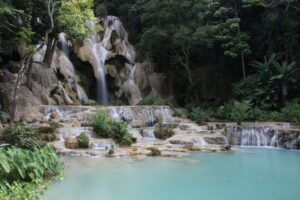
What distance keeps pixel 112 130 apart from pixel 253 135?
6066 millimetres

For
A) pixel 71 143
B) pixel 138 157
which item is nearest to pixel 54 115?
pixel 71 143

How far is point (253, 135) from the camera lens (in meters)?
12.0

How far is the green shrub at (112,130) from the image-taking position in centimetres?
1096

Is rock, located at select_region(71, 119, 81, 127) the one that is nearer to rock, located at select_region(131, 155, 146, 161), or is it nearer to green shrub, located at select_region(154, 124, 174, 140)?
green shrub, located at select_region(154, 124, 174, 140)

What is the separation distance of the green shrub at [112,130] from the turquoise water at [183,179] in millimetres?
2514

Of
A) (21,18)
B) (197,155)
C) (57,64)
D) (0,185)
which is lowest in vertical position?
(197,155)

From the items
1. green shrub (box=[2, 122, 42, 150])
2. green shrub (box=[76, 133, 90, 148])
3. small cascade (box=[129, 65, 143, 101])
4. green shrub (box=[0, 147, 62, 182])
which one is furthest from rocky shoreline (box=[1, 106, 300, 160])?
small cascade (box=[129, 65, 143, 101])

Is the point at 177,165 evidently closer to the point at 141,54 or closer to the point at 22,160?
the point at 22,160

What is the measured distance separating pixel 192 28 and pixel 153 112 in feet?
24.8

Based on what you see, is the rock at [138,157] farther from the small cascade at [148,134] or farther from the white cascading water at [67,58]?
the white cascading water at [67,58]

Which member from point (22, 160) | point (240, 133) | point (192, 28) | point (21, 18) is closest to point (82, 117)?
point (21, 18)

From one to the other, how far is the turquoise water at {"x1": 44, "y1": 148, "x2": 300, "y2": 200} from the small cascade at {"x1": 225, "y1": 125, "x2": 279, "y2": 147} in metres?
2.32

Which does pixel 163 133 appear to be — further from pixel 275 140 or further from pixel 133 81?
pixel 133 81

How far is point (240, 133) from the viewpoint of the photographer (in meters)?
12.3
